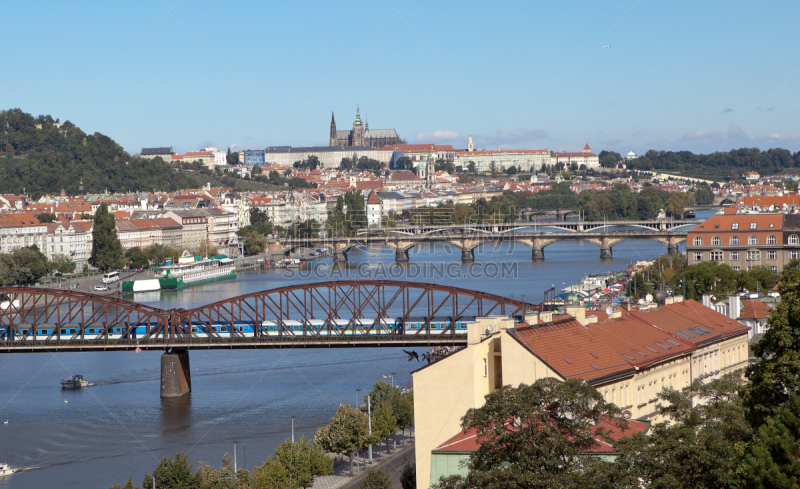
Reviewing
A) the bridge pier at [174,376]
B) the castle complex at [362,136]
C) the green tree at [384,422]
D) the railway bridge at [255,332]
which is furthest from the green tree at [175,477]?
the castle complex at [362,136]

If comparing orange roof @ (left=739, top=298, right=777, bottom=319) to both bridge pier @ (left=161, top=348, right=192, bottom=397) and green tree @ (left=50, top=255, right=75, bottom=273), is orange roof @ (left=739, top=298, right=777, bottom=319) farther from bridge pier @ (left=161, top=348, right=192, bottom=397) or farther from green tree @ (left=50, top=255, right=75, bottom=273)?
green tree @ (left=50, top=255, right=75, bottom=273)

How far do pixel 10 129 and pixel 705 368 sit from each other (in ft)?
251

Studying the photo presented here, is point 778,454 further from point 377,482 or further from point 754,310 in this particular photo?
point 754,310

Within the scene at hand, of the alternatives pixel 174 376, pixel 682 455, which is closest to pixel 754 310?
pixel 174 376

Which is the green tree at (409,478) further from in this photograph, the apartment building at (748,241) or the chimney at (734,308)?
the apartment building at (748,241)

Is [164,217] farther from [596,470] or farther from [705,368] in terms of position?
[596,470]

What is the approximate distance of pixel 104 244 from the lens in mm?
46094

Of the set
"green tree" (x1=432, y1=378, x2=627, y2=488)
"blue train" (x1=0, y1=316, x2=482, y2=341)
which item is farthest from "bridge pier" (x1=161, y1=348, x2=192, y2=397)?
"green tree" (x1=432, y1=378, x2=627, y2=488)

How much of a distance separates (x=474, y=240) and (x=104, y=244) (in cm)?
1592

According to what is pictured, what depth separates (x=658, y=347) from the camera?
12.2m

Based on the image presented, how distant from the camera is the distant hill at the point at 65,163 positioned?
73250 millimetres

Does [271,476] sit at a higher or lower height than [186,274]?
higher

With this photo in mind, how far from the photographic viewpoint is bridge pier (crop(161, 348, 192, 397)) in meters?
19.4

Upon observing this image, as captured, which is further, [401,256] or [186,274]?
[401,256]
